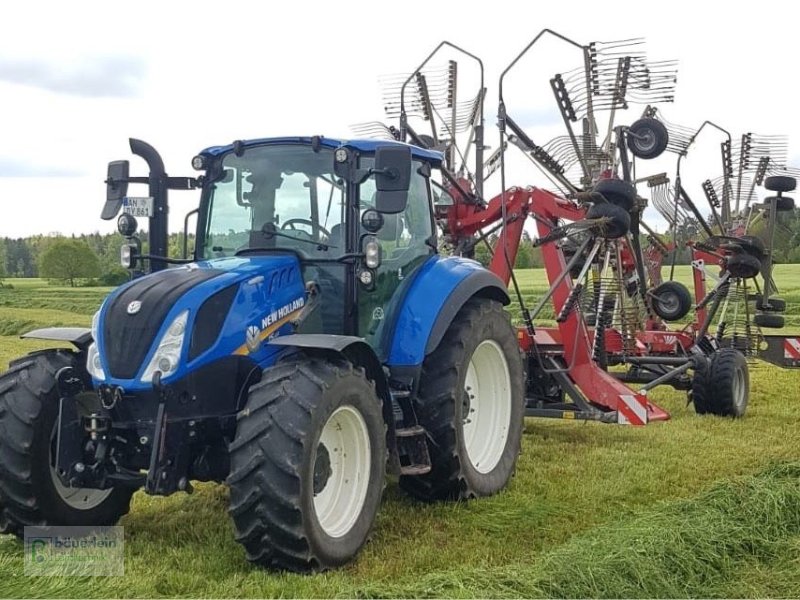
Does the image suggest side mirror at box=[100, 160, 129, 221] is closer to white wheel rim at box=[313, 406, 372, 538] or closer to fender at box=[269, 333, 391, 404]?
fender at box=[269, 333, 391, 404]

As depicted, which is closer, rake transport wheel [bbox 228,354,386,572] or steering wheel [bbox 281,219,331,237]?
rake transport wheel [bbox 228,354,386,572]

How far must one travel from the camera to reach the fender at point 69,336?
516 centimetres

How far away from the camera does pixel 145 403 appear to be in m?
4.47

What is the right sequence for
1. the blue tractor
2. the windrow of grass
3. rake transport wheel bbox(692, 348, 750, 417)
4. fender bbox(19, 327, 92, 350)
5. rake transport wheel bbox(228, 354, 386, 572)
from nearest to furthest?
the windrow of grass, rake transport wheel bbox(228, 354, 386, 572), the blue tractor, fender bbox(19, 327, 92, 350), rake transport wheel bbox(692, 348, 750, 417)

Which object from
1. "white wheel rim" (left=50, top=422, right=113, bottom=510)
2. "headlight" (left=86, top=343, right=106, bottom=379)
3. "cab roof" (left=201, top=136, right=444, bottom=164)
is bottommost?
"white wheel rim" (left=50, top=422, right=113, bottom=510)

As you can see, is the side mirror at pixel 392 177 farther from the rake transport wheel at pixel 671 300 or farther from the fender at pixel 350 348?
the rake transport wheel at pixel 671 300

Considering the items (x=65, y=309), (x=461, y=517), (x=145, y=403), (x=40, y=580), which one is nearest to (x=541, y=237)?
(x=461, y=517)

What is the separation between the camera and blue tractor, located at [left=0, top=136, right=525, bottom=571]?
4301mm

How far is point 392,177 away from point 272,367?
1218mm

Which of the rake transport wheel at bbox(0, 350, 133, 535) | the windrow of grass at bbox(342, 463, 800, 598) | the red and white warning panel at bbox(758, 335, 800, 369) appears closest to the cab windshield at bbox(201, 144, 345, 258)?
the rake transport wheel at bbox(0, 350, 133, 535)

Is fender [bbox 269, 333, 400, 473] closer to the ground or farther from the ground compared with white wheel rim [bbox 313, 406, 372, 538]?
farther from the ground

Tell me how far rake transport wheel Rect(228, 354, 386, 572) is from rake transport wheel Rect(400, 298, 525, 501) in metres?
0.92

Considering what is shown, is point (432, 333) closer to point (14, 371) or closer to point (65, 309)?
point (14, 371)

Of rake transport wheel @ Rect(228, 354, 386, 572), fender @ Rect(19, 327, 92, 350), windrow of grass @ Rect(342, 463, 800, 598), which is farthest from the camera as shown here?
fender @ Rect(19, 327, 92, 350)
